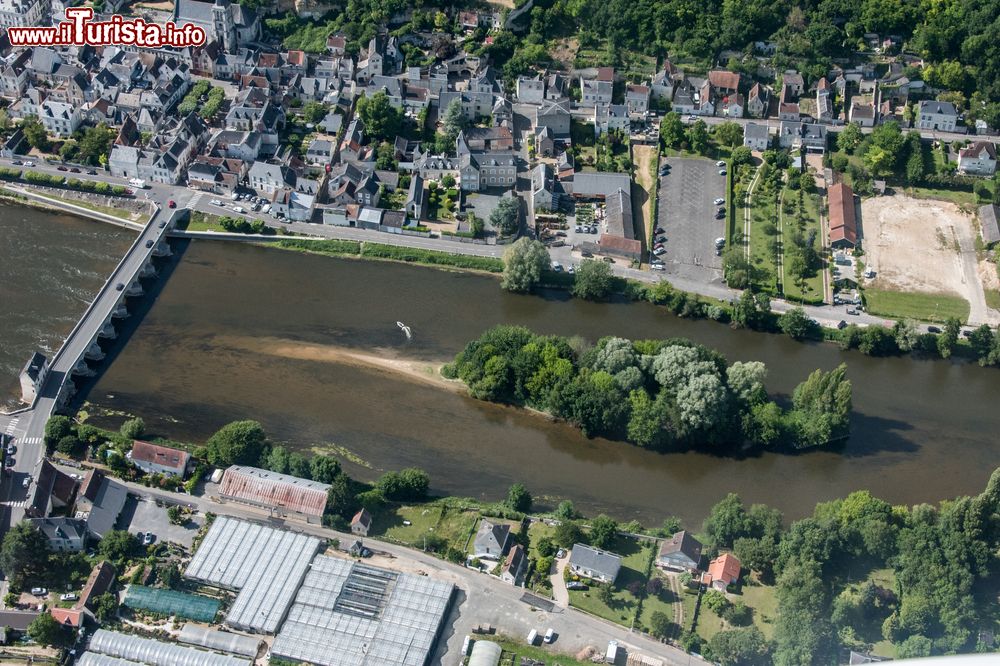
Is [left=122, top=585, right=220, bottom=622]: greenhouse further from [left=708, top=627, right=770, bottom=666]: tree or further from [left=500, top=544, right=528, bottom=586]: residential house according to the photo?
[left=708, top=627, right=770, bottom=666]: tree

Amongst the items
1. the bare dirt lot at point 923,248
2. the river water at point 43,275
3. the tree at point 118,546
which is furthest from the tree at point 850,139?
the tree at point 118,546

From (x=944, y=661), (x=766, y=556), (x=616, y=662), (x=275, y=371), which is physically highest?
(x=944, y=661)

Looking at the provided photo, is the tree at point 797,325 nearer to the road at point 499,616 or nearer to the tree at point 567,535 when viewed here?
the tree at point 567,535

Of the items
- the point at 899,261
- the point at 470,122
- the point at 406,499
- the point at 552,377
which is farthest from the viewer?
the point at 470,122

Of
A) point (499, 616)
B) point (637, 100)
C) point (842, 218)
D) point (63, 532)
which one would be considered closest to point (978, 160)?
point (842, 218)

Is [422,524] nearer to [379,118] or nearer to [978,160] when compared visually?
[379,118]

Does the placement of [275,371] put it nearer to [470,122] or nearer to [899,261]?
[470,122]

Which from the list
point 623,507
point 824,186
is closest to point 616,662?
point 623,507
